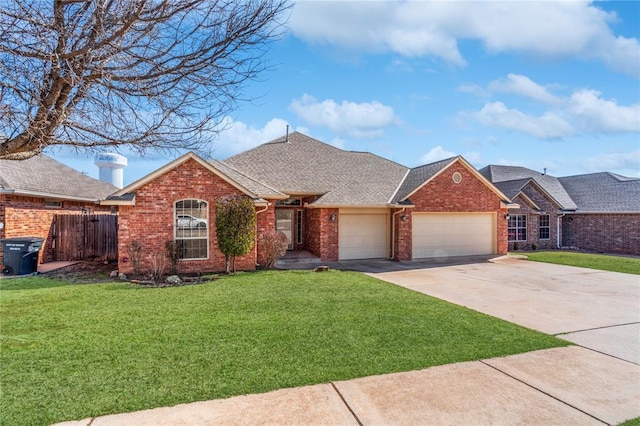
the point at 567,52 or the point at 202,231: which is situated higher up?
the point at 567,52

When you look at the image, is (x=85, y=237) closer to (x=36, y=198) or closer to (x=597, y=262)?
(x=36, y=198)

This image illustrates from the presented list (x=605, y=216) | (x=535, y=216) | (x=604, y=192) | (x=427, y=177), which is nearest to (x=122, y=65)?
(x=427, y=177)

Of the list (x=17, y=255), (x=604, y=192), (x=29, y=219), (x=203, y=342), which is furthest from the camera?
(x=604, y=192)

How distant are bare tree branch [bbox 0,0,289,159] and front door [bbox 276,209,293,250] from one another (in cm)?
1222

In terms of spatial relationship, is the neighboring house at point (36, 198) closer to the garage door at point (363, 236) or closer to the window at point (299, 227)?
the window at point (299, 227)

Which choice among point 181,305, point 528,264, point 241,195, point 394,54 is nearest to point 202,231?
point 241,195

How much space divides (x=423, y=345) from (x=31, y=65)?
624cm

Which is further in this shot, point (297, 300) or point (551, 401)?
point (297, 300)

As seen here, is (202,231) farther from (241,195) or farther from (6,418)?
(6,418)

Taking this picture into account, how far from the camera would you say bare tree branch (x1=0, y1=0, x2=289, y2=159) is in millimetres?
3605

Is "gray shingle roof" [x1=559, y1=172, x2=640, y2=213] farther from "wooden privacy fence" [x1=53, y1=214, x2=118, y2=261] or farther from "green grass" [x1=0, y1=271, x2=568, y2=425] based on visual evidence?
"wooden privacy fence" [x1=53, y1=214, x2=118, y2=261]

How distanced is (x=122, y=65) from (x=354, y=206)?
1184cm

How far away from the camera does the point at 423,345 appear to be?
18.1ft

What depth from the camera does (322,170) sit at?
58.3 feet
